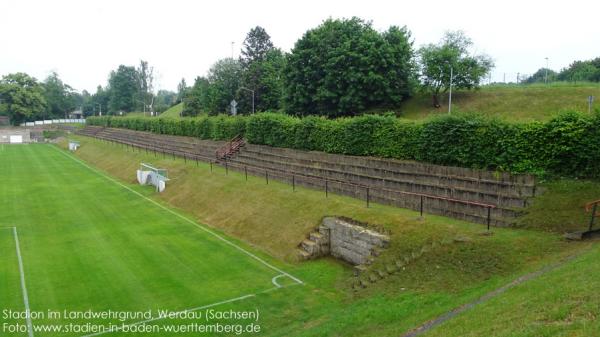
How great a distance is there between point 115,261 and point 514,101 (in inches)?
1445

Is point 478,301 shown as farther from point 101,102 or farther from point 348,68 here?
point 101,102

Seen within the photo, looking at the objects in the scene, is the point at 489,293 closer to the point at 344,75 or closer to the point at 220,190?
the point at 220,190

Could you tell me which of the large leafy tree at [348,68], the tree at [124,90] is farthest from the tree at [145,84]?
the large leafy tree at [348,68]

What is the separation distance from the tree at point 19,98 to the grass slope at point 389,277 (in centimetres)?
11494

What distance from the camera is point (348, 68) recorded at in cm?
4109

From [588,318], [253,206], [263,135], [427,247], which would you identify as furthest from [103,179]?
[588,318]

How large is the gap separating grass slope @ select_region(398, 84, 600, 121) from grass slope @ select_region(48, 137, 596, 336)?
1901 centimetres

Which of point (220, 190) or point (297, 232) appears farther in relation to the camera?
point (220, 190)

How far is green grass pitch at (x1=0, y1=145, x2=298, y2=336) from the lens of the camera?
556 inches

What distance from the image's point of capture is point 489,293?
417 inches

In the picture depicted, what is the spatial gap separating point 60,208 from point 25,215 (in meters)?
2.19

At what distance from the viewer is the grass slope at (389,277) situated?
1147 cm

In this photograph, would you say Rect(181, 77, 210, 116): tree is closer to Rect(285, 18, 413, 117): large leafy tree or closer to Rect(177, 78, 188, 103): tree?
Rect(177, 78, 188, 103): tree

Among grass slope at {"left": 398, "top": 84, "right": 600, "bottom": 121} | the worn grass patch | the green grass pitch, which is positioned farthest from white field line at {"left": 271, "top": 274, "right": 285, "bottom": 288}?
grass slope at {"left": 398, "top": 84, "right": 600, "bottom": 121}
